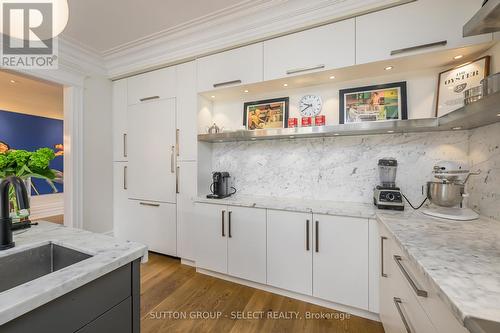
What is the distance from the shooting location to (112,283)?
29.6 inches

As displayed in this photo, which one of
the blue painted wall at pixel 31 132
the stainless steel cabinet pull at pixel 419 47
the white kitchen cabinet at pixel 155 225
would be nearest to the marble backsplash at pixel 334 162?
the stainless steel cabinet pull at pixel 419 47

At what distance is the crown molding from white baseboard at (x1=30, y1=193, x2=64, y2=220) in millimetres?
4149

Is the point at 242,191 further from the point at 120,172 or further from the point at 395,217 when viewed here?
the point at 120,172

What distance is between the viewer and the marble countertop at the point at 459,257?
570 mm

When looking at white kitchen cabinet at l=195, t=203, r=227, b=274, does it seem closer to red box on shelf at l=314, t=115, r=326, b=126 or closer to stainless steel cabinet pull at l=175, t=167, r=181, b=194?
stainless steel cabinet pull at l=175, t=167, r=181, b=194

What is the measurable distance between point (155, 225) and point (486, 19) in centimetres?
317

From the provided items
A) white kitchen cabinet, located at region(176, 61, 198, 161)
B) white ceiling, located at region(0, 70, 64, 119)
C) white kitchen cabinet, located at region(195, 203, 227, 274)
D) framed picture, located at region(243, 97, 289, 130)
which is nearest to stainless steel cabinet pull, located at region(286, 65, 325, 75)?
framed picture, located at region(243, 97, 289, 130)

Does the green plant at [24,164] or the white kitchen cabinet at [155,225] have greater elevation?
the green plant at [24,164]

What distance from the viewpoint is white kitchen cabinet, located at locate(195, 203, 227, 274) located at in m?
2.11

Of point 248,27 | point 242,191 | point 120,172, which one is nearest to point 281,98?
point 248,27

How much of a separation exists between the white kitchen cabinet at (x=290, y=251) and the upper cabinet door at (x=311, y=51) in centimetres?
132

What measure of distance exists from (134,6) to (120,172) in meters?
2.06

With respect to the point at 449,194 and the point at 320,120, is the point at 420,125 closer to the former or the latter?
the point at 449,194

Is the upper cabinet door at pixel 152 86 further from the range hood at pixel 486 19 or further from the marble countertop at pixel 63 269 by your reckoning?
the range hood at pixel 486 19
